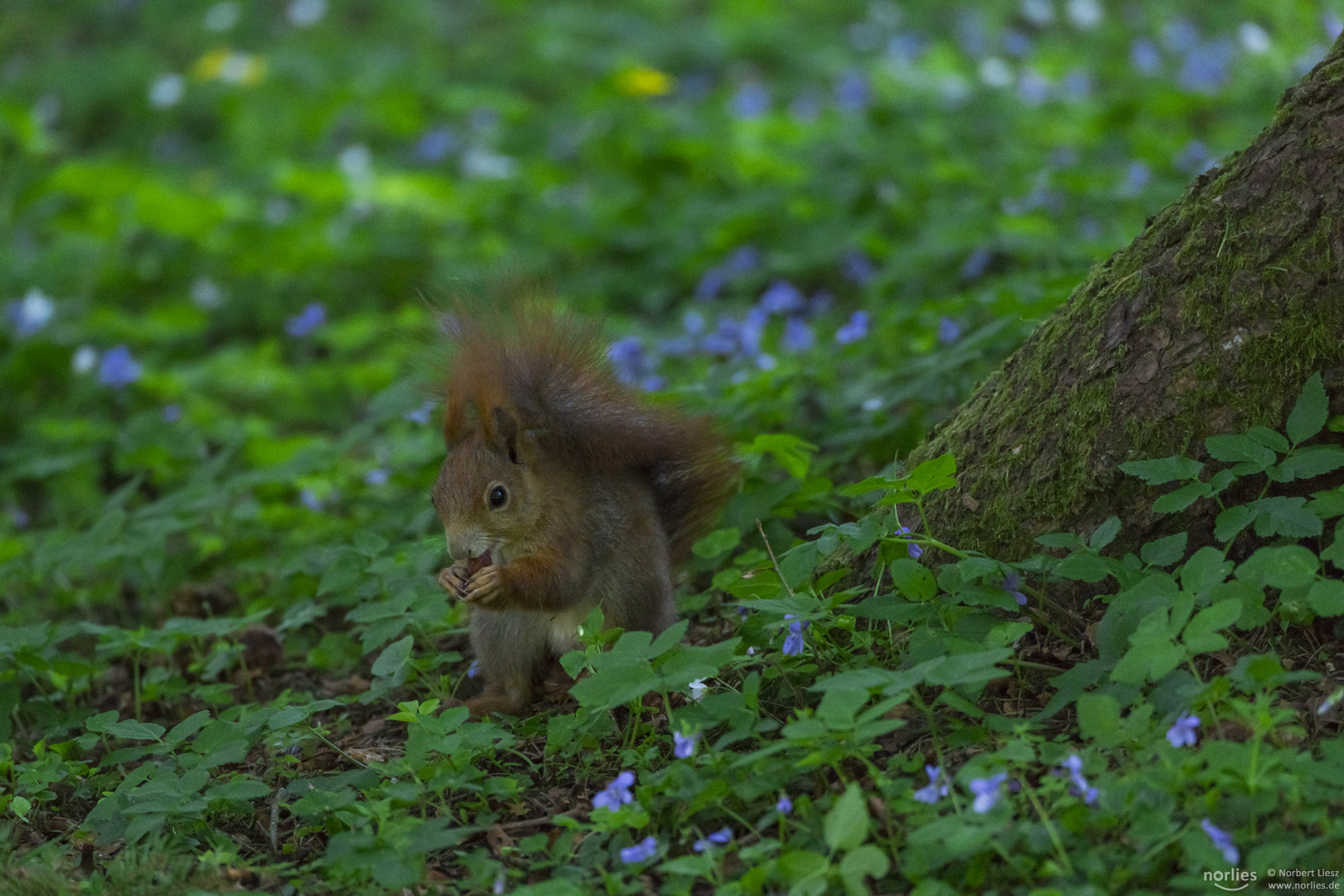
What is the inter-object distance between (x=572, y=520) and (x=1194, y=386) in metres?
1.23

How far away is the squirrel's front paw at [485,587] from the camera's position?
110 inches

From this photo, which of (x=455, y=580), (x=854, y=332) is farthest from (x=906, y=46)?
(x=455, y=580)

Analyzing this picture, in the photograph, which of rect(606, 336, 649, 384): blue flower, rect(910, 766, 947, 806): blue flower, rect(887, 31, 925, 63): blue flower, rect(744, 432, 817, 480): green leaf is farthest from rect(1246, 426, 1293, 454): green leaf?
rect(887, 31, 925, 63): blue flower

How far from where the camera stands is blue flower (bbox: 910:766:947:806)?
2.08m

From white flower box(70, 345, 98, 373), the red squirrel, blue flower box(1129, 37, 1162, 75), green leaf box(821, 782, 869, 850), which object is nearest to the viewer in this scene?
green leaf box(821, 782, 869, 850)

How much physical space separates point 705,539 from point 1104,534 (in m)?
0.96

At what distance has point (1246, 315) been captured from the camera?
8.13 ft

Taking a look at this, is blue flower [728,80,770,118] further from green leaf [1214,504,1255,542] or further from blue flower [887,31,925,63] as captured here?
green leaf [1214,504,1255,542]

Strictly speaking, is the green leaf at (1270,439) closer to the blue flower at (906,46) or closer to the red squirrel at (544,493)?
the red squirrel at (544,493)

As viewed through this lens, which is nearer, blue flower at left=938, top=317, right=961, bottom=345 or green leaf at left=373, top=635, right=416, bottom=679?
green leaf at left=373, top=635, right=416, bottom=679

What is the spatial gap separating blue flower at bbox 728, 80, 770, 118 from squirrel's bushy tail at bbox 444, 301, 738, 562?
182 inches

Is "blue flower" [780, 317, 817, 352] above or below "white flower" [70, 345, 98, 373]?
above

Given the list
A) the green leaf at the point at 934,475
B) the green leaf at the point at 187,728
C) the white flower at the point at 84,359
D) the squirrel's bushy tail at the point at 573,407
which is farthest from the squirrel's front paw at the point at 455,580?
the white flower at the point at 84,359

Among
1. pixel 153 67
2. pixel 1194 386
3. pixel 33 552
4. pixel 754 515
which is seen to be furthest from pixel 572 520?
pixel 153 67
